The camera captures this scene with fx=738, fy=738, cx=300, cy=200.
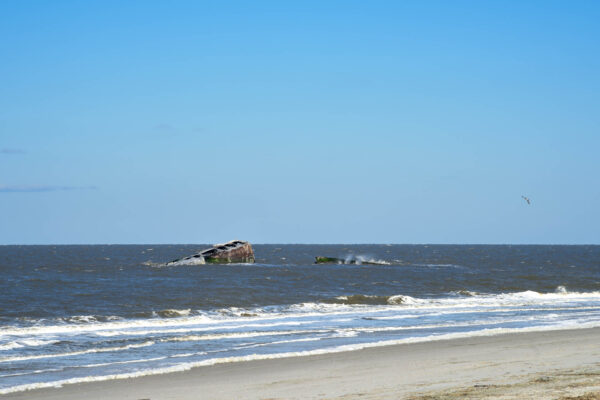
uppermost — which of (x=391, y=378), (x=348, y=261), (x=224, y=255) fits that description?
(x=224, y=255)

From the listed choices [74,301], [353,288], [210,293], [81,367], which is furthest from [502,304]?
[81,367]

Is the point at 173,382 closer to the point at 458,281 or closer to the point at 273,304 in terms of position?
the point at 273,304

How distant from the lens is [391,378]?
14672mm

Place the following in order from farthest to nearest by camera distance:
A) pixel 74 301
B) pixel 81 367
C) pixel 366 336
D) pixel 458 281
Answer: pixel 458 281
pixel 74 301
pixel 366 336
pixel 81 367

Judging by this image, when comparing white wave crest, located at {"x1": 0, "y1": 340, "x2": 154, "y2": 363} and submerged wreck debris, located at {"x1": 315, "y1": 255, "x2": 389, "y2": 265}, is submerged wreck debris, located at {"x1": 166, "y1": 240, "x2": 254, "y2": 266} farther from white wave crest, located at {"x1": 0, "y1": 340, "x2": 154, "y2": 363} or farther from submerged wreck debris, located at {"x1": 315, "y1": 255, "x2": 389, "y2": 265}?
white wave crest, located at {"x1": 0, "y1": 340, "x2": 154, "y2": 363}

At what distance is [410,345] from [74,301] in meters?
21.2

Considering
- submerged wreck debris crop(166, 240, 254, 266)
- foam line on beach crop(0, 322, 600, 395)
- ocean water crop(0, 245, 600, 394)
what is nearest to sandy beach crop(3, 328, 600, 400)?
foam line on beach crop(0, 322, 600, 395)

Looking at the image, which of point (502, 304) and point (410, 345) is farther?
point (502, 304)

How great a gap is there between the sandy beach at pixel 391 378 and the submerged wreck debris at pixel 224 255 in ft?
219

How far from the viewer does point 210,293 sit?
41.2 m

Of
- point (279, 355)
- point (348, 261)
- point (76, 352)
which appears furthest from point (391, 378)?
point (348, 261)

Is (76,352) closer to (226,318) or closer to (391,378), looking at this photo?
(391,378)

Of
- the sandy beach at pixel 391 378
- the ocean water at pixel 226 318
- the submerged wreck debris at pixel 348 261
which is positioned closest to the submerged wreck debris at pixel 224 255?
the submerged wreck debris at pixel 348 261

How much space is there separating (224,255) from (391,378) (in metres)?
74.5
